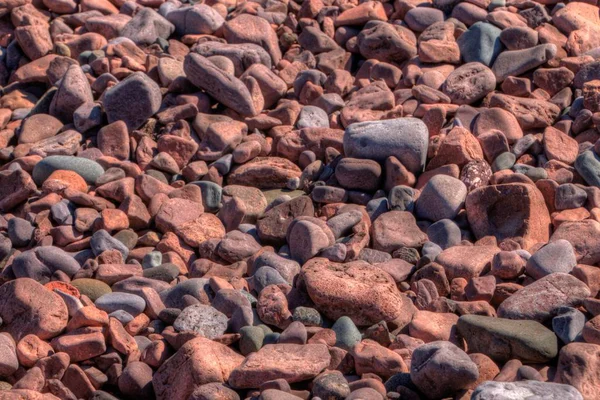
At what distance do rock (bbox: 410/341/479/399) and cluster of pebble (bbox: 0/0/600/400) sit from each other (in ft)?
0.04

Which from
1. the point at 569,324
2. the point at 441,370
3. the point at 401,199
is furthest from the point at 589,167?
the point at 441,370

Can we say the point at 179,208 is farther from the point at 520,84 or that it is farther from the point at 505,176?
the point at 520,84

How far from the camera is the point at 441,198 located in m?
4.90

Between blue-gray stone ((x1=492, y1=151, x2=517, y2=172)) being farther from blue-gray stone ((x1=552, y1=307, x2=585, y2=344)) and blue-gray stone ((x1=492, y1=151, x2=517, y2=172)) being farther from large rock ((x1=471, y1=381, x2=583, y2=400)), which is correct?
large rock ((x1=471, y1=381, x2=583, y2=400))

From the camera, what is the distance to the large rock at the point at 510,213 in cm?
469

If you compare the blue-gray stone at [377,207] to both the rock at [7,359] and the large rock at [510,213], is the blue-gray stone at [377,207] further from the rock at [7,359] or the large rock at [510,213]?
the rock at [7,359]

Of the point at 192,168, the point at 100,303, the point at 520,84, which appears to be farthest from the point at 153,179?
the point at 520,84

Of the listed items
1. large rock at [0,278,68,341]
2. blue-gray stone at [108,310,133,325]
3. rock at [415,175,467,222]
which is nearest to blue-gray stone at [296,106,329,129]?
rock at [415,175,467,222]

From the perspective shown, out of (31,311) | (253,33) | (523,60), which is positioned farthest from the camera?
(253,33)

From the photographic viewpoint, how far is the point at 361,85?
21.0ft

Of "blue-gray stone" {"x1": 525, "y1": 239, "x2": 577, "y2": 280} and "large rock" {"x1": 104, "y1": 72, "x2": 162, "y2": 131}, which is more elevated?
"blue-gray stone" {"x1": 525, "y1": 239, "x2": 577, "y2": 280}

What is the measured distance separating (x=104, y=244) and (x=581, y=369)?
2.63 m

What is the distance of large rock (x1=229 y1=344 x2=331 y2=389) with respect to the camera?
357 cm

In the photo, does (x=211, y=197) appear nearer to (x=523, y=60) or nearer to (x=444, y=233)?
(x=444, y=233)
